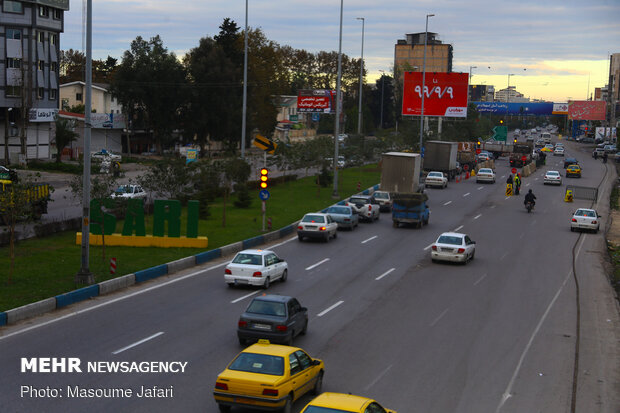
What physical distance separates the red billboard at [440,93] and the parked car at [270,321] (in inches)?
2578

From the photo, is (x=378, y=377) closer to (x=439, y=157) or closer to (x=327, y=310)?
(x=327, y=310)

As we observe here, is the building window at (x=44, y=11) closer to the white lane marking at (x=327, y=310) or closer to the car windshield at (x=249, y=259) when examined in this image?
the car windshield at (x=249, y=259)

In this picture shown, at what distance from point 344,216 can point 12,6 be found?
4039 cm

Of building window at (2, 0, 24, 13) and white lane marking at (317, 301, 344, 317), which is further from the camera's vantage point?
building window at (2, 0, 24, 13)

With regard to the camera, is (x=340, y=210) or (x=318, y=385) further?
(x=340, y=210)

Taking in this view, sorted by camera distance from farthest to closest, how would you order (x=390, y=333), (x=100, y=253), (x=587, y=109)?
(x=587, y=109), (x=100, y=253), (x=390, y=333)

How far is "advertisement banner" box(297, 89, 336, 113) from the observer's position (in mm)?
97562

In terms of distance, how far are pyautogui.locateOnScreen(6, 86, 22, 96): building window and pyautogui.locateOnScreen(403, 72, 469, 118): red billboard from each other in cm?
3929

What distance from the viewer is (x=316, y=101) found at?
9794cm

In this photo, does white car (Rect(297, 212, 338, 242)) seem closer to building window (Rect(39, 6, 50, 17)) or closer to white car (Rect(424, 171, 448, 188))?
white car (Rect(424, 171, 448, 188))

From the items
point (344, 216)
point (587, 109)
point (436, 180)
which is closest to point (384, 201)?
point (344, 216)

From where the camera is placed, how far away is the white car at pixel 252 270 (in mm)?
25094

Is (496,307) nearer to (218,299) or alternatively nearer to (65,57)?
(218,299)

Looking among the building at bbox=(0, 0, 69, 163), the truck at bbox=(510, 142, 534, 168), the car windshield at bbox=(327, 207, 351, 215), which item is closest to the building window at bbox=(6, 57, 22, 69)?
the building at bbox=(0, 0, 69, 163)
